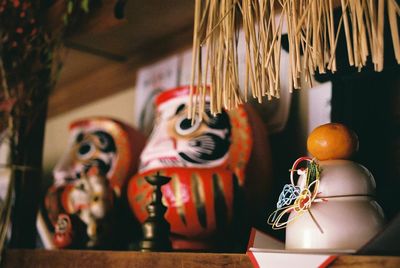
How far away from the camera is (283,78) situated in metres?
1.25

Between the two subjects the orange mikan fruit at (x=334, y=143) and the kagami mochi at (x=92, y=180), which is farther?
the kagami mochi at (x=92, y=180)

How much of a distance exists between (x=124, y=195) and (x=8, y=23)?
0.62 m

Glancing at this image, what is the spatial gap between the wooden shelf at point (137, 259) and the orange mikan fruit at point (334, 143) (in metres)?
0.19

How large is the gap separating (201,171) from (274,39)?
0.39 m

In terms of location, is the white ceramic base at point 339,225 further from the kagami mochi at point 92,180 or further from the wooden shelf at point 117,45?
the wooden shelf at point 117,45

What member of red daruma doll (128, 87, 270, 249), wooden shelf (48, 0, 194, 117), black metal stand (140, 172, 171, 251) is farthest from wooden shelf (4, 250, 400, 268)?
wooden shelf (48, 0, 194, 117)

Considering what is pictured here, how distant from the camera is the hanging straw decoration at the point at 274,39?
0.65 m

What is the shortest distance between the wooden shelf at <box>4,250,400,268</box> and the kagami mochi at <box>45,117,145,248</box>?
94mm

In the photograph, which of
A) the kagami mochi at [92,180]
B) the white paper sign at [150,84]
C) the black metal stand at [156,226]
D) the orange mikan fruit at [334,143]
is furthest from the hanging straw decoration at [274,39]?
the white paper sign at [150,84]

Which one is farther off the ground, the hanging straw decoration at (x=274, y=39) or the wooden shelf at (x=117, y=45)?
the wooden shelf at (x=117, y=45)

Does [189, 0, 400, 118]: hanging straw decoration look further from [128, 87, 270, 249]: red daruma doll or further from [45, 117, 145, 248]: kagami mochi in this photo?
[45, 117, 145, 248]: kagami mochi

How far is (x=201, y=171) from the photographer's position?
1023mm

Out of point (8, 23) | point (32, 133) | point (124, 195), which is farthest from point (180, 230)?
point (8, 23)

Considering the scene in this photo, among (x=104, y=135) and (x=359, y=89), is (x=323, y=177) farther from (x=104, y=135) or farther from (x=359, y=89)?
(x=104, y=135)
